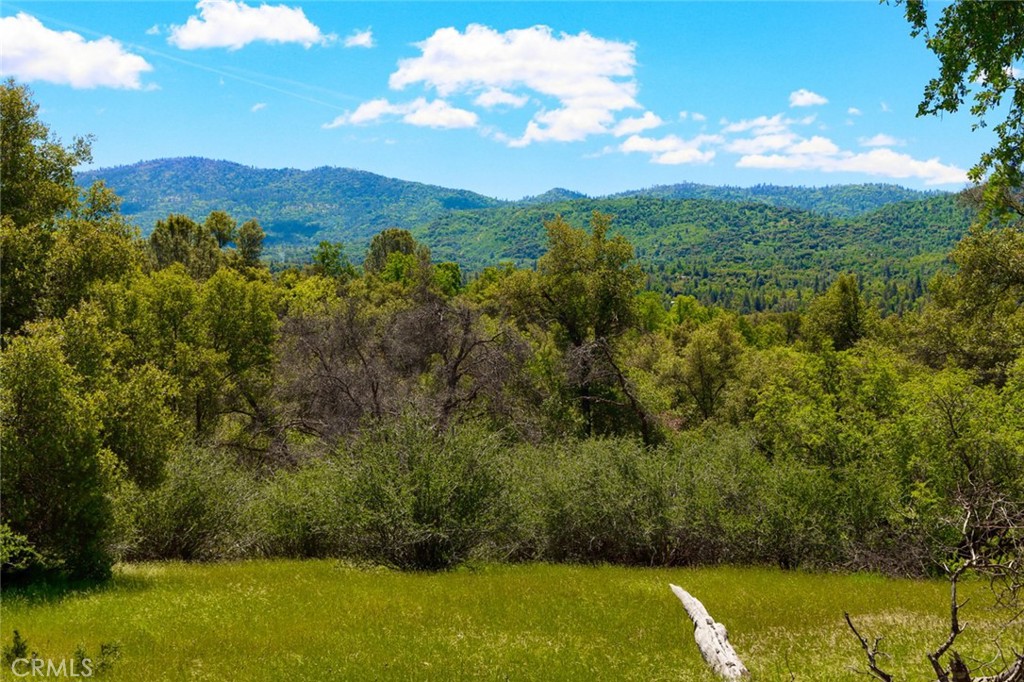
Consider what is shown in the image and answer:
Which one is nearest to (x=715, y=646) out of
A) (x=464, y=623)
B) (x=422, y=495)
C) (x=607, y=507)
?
(x=464, y=623)

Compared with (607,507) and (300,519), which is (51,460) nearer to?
(300,519)

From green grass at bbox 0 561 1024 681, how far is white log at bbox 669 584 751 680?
258 mm

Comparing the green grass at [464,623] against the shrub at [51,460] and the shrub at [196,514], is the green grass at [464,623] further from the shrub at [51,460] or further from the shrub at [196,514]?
the shrub at [196,514]

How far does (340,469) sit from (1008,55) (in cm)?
1831

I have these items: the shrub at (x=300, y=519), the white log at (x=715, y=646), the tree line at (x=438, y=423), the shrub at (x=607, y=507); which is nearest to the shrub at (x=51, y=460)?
the tree line at (x=438, y=423)

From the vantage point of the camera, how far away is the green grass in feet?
31.8

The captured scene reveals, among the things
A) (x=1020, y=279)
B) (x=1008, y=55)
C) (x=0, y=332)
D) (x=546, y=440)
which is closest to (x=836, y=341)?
(x=1020, y=279)

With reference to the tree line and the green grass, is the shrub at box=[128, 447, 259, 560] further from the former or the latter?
the green grass

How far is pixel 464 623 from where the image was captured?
1224cm

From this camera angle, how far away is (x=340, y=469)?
→ 1955 centimetres

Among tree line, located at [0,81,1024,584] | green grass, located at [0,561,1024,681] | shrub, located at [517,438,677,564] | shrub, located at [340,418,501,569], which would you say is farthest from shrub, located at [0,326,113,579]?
shrub, located at [517,438,677,564]

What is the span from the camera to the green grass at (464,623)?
9.68 metres

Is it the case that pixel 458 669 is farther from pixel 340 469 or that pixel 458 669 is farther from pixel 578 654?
pixel 340 469

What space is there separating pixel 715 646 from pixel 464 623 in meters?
4.76
